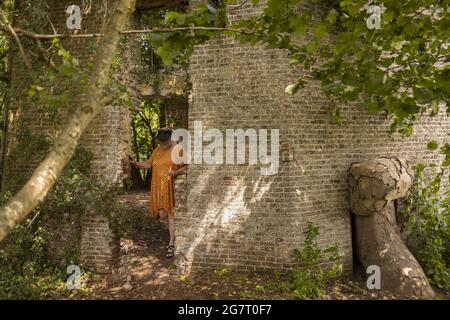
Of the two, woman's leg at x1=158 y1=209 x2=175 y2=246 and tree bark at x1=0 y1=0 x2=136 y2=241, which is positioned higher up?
tree bark at x1=0 y1=0 x2=136 y2=241

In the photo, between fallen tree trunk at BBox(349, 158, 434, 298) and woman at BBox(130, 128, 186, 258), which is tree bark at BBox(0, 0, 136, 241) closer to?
woman at BBox(130, 128, 186, 258)

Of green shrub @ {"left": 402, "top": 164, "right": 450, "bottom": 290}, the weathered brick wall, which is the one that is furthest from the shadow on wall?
green shrub @ {"left": 402, "top": 164, "right": 450, "bottom": 290}

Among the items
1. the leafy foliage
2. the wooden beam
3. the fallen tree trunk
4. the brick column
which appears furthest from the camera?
the wooden beam

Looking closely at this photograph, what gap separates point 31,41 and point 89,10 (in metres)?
1.23

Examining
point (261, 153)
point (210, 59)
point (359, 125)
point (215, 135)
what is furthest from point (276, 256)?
point (210, 59)

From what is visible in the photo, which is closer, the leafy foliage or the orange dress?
the leafy foliage

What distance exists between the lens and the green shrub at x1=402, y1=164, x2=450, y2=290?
750cm

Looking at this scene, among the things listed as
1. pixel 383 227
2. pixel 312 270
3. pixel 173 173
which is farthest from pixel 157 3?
pixel 383 227

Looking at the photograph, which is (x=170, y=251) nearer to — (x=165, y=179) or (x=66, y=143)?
(x=165, y=179)

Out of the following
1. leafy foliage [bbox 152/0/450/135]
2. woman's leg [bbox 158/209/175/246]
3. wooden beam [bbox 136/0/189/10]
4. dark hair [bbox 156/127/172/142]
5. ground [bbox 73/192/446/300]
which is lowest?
ground [bbox 73/192/446/300]

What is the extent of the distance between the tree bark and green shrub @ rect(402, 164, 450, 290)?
Result: 20.4 ft

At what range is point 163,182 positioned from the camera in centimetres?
691

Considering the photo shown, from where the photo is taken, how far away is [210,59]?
6.79 m

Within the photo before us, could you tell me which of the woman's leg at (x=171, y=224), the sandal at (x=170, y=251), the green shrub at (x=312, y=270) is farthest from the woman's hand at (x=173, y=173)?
the green shrub at (x=312, y=270)
